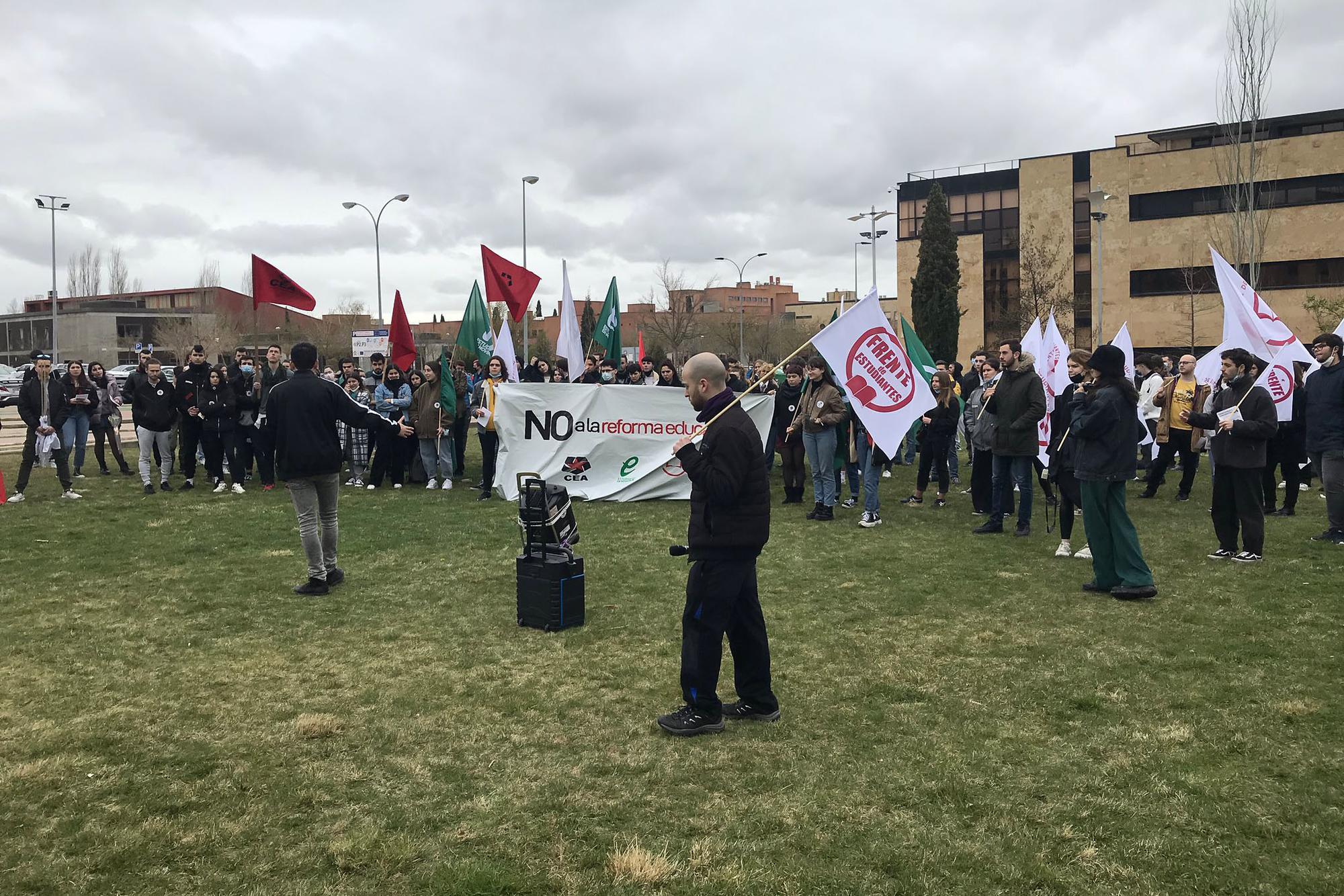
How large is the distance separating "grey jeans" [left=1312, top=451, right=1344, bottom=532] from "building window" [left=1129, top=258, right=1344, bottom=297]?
1584 inches

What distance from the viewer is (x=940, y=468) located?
13.4 metres

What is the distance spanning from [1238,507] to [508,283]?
11.1m

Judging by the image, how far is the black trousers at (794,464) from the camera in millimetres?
13406

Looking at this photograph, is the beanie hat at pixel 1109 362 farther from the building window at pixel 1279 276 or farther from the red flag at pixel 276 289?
the building window at pixel 1279 276

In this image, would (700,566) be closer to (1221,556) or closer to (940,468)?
(1221,556)

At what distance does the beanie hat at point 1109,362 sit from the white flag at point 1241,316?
9.80 ft

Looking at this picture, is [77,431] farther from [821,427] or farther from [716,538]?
[716,538]

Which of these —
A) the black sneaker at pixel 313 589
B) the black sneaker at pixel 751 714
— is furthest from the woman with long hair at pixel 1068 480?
→ the black sneaker at pixel 313 589

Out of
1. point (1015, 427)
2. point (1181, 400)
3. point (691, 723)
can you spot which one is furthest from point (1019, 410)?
point (691, 723)

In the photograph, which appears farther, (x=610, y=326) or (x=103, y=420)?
(x=610, y=326)

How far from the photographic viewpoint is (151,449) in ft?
47.6

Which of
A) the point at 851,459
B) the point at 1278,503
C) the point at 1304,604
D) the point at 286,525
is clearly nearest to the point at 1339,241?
the point at 1278,503

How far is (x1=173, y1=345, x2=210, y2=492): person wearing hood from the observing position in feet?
46.2

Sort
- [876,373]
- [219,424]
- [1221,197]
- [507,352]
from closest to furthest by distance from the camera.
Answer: [876,373]
[219,424]
[507,352]
[1221,197]
